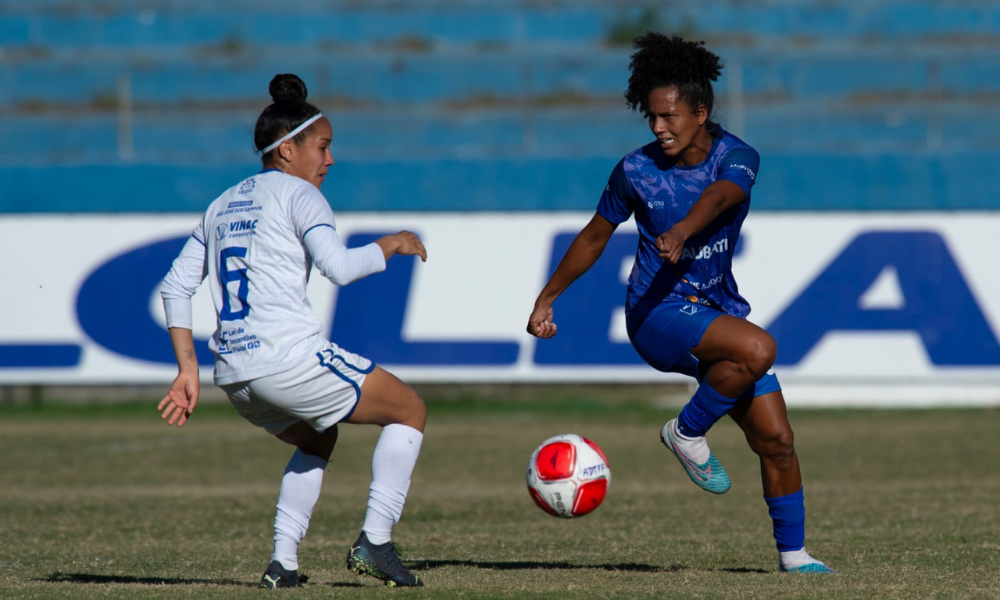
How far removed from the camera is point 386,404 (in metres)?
5.64

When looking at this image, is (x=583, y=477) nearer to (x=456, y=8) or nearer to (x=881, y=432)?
(x=881, y=432)

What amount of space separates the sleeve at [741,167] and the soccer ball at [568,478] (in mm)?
1464

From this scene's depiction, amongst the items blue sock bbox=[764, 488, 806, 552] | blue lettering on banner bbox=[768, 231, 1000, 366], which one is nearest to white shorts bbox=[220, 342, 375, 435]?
blue sock bbox=[764, 488, 806, 552]

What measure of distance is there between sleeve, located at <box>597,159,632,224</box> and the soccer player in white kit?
1.23m

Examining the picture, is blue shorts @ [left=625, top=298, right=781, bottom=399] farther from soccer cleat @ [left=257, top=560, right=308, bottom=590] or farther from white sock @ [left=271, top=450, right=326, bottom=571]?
soccer cleat @ [left=257, top=560, right=308, bottom=590]

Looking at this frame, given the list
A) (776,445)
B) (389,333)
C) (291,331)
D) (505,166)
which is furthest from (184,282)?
(505,166)

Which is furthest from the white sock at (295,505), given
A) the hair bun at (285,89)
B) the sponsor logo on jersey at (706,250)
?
the sponsor logo on jersey at (706,250)

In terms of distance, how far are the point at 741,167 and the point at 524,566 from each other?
2.27 meters

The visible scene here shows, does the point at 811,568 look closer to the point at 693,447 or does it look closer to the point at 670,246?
the point at 693,447

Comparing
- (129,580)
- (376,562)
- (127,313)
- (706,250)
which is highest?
(706,250)

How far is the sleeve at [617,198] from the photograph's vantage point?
6.30 metres

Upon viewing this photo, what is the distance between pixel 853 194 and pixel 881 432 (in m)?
4.88

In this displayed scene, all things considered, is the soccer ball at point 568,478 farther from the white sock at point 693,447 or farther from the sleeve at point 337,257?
the sleeve at point 337,257

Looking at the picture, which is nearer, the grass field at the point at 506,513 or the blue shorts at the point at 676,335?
the grass field at the point at 506,513
